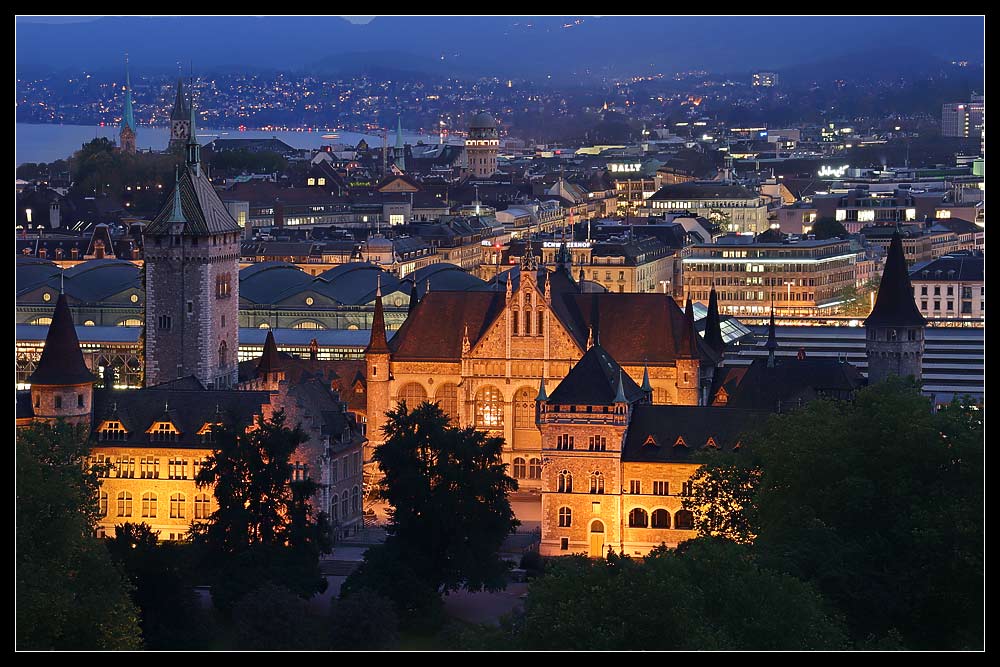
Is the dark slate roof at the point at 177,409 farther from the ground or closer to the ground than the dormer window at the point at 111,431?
→ farther from the ground

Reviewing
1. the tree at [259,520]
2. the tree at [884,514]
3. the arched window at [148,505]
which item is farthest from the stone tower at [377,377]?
the tree at [884,514]

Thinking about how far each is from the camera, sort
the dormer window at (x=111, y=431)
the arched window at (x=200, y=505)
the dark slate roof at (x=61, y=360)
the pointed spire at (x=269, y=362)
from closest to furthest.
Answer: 1. the arched window at (x=200, y=505)
2. the dormer window at (x=111, y=431)
3. the dark slate roof at (x=61, y=360)
4. the pointed spire at (x=269, y=362)

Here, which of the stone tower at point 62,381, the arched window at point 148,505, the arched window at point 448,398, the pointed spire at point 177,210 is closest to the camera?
the arched window at point 148,505

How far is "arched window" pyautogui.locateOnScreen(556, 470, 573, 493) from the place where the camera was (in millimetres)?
121875

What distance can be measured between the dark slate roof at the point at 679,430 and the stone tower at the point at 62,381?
24.4 metres

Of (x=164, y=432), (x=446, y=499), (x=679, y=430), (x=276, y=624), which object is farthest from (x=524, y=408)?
(x=276, y=624)

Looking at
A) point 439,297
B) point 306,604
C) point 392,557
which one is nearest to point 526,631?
point 306,604

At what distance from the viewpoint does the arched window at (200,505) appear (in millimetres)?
123188

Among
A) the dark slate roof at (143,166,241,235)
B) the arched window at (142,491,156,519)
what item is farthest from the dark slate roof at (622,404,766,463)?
the dark slate roof at (143,166,241,235)

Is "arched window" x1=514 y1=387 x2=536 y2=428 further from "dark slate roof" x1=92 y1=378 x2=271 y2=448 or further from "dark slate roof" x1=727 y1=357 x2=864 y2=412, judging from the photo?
"dark slate roof" x1=92 y1=378 x2=271 y2=448

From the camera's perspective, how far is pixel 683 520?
121m

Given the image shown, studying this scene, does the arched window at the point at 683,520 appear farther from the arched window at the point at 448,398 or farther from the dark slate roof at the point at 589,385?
the arched window at the point at 448,398

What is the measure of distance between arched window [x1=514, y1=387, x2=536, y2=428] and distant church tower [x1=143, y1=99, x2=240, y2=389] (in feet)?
49.7
